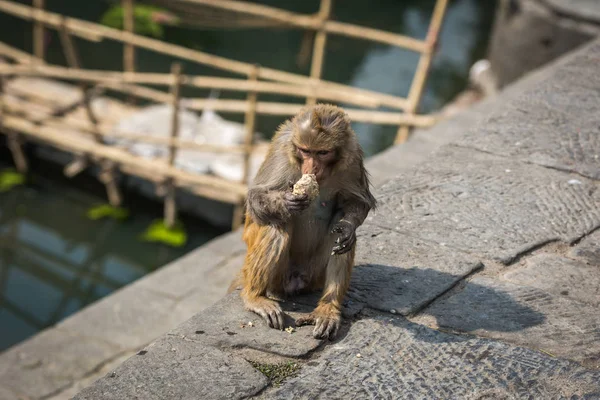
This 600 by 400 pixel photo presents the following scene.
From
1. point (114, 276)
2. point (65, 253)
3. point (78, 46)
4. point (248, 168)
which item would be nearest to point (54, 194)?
point (65, 253)

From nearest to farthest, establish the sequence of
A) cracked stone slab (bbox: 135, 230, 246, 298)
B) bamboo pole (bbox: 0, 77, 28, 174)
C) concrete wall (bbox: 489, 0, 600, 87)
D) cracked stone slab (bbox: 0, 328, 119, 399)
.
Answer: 1. cracked stone slab (bbox: 0, 328, 119, 399)
2. cracked stone slab (bbox: 135, 230, 246, 298)
3. bamboo pole (bbox: 0, 77, 28, 174)
4. concrete wall (bbox: 489, 0, 600, 87)

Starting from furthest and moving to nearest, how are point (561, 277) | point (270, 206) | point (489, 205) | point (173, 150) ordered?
1. point (173, 150)
2. point (489, 205)
3. point (561, 277)
4. point (270, 206)

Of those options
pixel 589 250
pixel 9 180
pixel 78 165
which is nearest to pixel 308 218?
pixel 589 250

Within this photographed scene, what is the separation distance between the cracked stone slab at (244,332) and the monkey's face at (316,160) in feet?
1.92

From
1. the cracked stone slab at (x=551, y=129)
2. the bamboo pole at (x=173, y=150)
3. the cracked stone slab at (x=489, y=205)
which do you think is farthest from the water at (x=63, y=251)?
the cracked stone slab at (x=489, y=205)

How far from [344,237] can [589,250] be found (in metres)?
1.34

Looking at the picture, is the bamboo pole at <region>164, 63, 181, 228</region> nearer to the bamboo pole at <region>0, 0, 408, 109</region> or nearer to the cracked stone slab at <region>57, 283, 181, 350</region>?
the bamboo pole at <region>0, 0, 408, 109</region>

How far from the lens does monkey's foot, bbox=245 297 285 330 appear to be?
9.35 feet

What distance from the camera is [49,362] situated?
5066 millimetres

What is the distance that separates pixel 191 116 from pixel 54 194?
1.83 m

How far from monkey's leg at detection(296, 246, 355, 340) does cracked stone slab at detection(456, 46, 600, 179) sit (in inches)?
70.0

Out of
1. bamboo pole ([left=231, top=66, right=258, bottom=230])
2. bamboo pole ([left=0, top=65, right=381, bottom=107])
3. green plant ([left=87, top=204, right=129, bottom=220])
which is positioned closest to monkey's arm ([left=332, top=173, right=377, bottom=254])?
bamboo pole ([left=0, top=65, right=381, bottom=107])

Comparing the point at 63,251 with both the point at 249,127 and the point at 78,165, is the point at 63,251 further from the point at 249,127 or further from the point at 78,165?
the point at 249,127

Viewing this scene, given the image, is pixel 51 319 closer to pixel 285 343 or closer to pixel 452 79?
pixel 285 343
